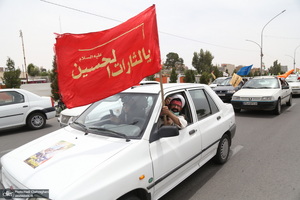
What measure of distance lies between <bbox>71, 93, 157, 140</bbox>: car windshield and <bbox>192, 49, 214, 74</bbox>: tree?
2413 inches

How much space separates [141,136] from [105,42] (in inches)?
49.8

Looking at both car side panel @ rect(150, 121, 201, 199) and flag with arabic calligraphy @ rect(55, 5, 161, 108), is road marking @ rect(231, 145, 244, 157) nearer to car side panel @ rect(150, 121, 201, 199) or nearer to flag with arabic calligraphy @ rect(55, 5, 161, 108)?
car side panel @ rect(150, 121, 201, 199)

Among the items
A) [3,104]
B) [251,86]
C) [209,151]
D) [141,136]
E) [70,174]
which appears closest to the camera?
[70,174]

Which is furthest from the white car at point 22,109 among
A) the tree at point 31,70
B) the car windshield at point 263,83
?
the tree at point 31,70

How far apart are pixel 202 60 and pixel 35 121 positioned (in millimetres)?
60988

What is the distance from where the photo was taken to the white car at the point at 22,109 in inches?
265

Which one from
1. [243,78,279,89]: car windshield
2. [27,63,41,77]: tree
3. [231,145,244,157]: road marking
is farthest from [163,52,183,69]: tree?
[231,145,244,157]: road marking

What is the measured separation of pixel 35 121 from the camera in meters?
7.32

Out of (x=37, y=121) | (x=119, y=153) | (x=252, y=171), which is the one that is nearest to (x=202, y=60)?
(x=37, y=121)

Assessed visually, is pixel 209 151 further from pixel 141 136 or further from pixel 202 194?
pixel 141 136

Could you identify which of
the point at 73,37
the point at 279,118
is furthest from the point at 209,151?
the point at 279,118

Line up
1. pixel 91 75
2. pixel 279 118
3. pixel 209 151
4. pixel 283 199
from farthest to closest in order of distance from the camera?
pixel 279 118
pixel 209 151
pixel 283 199
pixel 91 75

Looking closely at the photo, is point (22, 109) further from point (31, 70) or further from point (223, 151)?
point (31, 70)

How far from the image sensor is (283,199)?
9.24 ft
